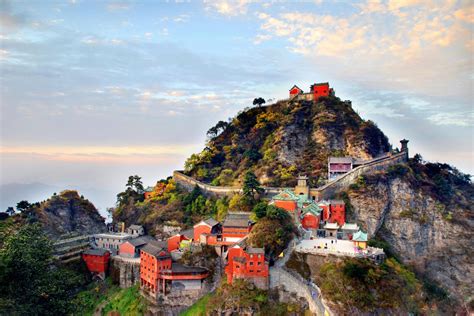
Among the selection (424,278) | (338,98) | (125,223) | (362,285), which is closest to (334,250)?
(362,285)

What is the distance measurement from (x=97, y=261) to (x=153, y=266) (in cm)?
1199

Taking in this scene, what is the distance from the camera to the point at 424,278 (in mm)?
54688

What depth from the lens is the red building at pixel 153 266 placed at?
46.4 meters

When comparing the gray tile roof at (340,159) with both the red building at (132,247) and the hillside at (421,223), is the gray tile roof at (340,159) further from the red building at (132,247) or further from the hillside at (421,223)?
the red building at (132,247)

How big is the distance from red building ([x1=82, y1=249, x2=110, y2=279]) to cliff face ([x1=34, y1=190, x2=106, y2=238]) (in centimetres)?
719

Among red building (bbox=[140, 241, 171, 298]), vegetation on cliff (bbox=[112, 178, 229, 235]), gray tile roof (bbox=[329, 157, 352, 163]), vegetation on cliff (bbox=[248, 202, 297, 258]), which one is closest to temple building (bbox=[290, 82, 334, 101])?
gray tile roof (bbox=[329, 157, 352, 163])

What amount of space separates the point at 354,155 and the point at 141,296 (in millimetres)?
34848

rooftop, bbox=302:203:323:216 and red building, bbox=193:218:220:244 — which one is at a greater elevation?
rooftop, bbox=302:203:323:216

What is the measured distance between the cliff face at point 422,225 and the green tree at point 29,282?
3236 centimetres

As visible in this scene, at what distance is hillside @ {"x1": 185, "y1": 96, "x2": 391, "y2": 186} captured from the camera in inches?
2557

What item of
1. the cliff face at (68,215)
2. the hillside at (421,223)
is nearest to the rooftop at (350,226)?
the hillside at (421,223)

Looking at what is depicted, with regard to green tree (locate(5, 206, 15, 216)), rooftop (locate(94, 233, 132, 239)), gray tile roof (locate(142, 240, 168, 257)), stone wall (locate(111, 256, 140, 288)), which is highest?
green tree (locate(5, 206, 15, 216))

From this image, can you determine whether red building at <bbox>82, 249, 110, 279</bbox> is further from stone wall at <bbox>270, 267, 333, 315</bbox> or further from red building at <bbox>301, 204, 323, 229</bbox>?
red building at <bbox>301, 204, 323, 229</bbox>

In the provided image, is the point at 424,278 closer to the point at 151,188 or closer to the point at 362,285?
the point at 362,285
